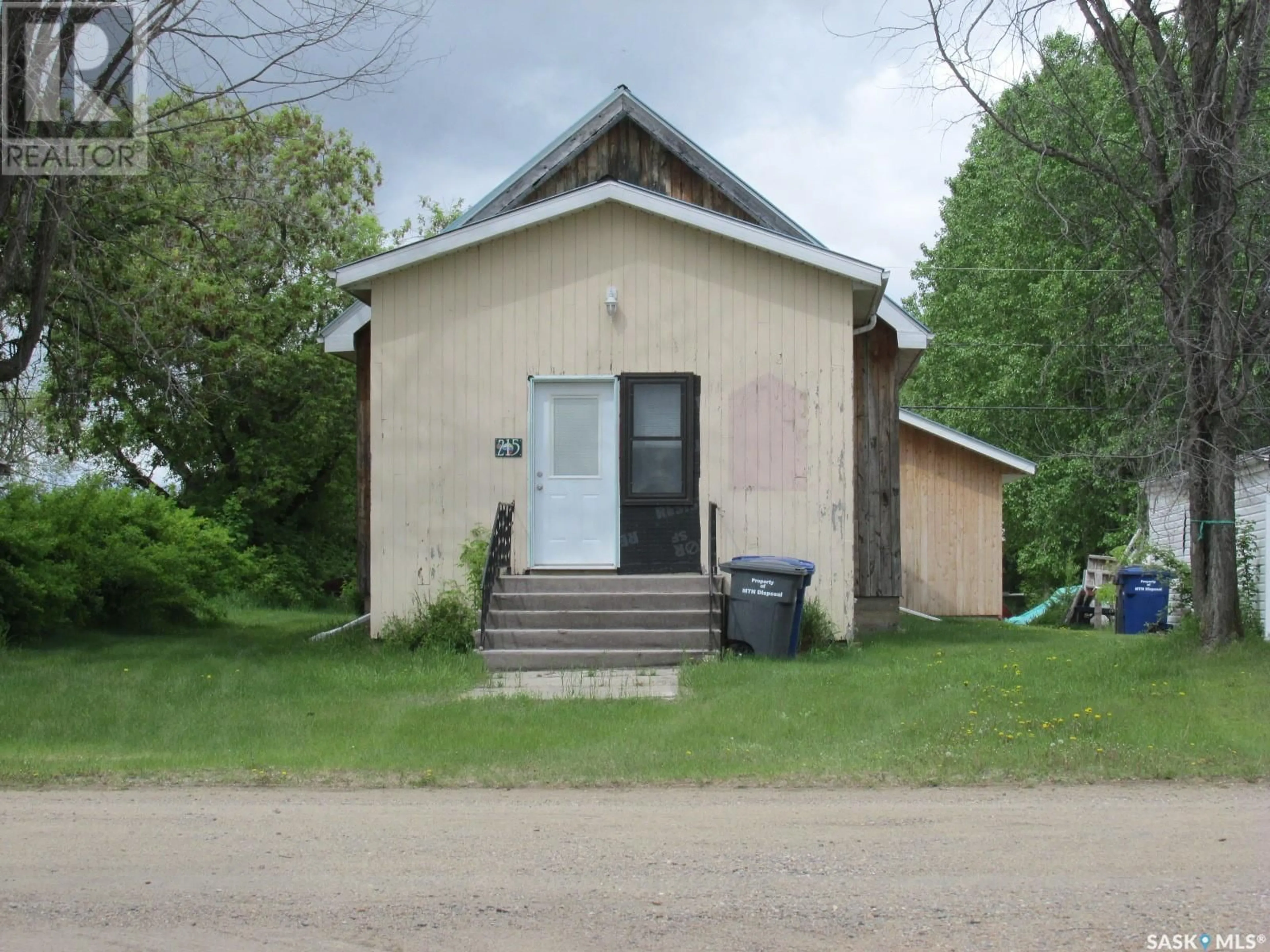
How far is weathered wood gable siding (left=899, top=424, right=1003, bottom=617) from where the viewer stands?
79.6 ft

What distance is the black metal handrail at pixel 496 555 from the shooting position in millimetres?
13680

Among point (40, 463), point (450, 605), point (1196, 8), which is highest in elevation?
point (1196, 8)

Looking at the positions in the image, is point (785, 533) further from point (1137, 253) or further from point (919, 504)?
point (919, 504)

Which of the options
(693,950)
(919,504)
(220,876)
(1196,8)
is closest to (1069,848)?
(693,950)

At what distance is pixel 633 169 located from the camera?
1764 cm

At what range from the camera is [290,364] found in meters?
28.4

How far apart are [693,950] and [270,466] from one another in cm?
2546

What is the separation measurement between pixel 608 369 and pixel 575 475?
1264 mm

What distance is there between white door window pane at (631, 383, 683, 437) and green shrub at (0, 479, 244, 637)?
653 cm

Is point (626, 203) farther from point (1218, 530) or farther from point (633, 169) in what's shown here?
point (1218, 530)

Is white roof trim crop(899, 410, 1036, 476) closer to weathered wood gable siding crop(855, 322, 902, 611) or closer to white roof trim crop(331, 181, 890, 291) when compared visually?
weathered wood gable siding crop(855, 322, 902, 611)

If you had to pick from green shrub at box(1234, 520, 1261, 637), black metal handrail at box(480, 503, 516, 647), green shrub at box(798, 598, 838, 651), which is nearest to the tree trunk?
green shrub at box(798, 598, 838, 651)

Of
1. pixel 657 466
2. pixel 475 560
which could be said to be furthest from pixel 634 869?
pixel 657 466

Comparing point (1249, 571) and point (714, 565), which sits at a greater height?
point (714, 565)
